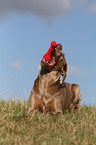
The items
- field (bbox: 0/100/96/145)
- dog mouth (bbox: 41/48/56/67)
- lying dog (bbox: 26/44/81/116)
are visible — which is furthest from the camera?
lying dog (bbox: 26/44/81/116)

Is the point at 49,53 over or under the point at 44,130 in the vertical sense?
over

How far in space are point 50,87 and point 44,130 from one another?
1.04 metres

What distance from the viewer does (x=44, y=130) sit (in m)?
5.24

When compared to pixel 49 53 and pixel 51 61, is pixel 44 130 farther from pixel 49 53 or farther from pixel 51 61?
pixel 49 53

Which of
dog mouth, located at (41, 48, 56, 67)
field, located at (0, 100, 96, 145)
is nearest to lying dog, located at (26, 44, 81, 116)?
dog mouth, located at (41, 48, 56, 67)

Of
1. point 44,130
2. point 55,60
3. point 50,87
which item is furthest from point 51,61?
point 44,130

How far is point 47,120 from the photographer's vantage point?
5625mm

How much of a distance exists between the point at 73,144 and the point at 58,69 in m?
1.84

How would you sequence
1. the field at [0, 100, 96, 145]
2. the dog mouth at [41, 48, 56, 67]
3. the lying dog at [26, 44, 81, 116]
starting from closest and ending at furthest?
the field at [0, 100, 96, 145]
the dog mouth at [41, 48, 56, 67]
the lying dog at [26, 44, 81, 116]

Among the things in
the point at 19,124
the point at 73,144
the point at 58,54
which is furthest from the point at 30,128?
the point at 58,54

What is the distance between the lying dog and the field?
210 mm

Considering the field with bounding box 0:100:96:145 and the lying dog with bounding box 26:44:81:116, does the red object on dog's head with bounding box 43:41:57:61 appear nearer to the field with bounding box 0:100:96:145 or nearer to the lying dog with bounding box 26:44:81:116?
the lying dog with bounding box 26:44:81:116

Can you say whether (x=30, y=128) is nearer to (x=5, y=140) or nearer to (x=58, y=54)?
(x=5, y=140)

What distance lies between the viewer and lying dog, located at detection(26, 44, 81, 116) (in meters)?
5.59
